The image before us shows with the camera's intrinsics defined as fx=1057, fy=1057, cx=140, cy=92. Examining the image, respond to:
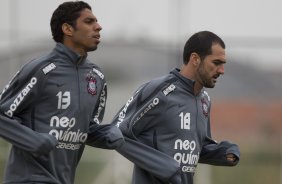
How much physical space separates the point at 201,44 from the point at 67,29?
100 centimetres

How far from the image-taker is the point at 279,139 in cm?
1789

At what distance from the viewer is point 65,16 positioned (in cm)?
670

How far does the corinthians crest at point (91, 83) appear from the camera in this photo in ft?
22.0

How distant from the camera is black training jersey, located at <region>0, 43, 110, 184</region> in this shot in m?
6.32

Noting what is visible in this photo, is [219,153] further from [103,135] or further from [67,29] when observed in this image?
[67,29]

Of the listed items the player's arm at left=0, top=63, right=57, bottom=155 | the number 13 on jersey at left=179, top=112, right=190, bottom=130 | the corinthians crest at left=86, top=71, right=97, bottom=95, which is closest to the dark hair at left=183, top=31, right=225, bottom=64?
the number 13 on jersey at left=179, top=112, right=190, bottom=130

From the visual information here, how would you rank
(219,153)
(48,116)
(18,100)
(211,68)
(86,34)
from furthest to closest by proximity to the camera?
(219,153)
(211,68)
(86,34)
(48,116)
(18,100)

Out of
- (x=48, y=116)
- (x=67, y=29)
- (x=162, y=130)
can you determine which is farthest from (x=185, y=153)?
(x=67, y=29)

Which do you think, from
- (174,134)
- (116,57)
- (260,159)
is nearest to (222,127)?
(260,159)

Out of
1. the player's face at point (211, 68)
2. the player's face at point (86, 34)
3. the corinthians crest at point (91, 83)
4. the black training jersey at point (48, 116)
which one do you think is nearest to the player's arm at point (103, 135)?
the black training jersey at point (48, 116)

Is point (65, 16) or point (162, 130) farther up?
point (65, 16)

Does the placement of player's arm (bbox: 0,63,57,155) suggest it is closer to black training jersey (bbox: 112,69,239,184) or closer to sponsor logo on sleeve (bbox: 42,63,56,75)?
sponsor logo on sleeve (bbox: 42,63,56,75)

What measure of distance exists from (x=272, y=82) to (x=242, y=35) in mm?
3377

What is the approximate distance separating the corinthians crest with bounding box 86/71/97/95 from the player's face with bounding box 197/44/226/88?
78cm
